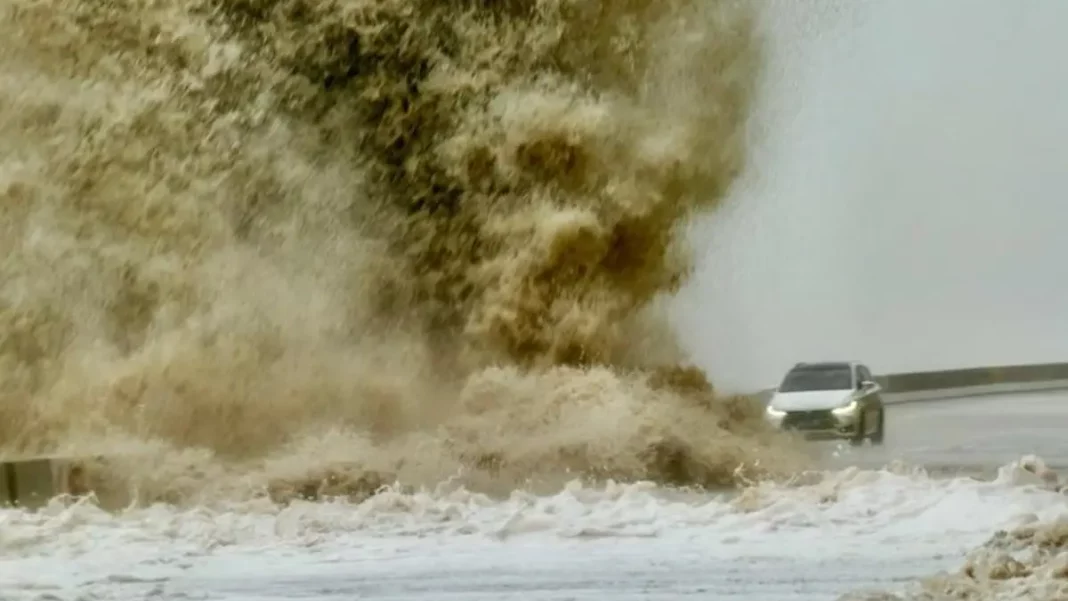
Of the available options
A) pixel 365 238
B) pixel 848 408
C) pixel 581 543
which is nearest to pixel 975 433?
pixel 848 408

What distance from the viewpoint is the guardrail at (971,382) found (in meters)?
1.55

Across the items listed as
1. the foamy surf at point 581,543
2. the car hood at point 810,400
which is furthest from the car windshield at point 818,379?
the foamy surf at point 581,543

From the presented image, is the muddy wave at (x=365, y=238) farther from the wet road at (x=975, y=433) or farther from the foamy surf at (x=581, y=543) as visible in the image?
the wet road at (x=975, y=433)

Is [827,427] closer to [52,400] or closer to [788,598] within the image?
[788,598]

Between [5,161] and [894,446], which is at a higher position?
[5,161]

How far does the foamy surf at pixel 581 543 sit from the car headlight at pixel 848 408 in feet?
0.31

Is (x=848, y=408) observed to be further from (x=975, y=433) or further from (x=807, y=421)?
(x=975, y=433)

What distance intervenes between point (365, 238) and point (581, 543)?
24.8 inches

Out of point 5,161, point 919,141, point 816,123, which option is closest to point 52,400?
point 5,161

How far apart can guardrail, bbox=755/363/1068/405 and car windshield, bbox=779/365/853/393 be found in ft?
0.16

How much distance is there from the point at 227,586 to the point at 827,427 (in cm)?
95

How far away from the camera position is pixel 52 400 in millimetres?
1768

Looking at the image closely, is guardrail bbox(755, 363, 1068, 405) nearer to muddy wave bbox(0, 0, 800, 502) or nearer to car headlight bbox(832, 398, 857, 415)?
car headlight bbox(832, 398, 857, 415)

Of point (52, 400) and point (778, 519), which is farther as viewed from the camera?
point (52, 400)
